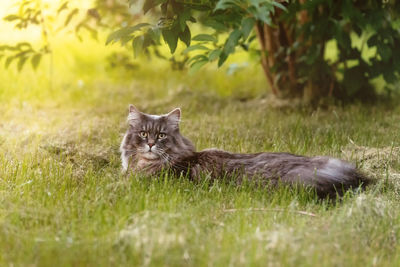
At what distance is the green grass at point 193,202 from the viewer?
101 inches

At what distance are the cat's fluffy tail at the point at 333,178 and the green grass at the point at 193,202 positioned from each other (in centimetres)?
9

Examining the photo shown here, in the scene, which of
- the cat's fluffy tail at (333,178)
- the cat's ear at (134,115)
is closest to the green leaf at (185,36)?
the cat's ear at (134,115)

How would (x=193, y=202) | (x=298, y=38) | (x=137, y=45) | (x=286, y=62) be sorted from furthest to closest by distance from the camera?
(x=286, y=62), (x=298, y=38), (x=137, y=45), (x=193, y=202)

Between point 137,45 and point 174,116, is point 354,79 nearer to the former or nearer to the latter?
point 174,116

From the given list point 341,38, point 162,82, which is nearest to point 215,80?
point 162,82

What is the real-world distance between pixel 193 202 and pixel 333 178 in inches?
37.9

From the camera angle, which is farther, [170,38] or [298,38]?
[298,38]

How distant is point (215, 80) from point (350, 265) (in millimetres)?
5971

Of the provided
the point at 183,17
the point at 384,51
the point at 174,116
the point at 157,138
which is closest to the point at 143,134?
the point at 157,138

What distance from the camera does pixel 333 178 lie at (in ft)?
11.5

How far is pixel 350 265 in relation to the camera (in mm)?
2535

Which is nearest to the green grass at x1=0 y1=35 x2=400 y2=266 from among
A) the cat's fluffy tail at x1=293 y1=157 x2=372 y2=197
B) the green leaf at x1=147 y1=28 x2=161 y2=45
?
the cat's fluffy tail at x1=293 y1=157 x2=372 y2=197

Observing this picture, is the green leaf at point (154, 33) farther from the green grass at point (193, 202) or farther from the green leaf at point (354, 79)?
the green leaf at point (354, 79)

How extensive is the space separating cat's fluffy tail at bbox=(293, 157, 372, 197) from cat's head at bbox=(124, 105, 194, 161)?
0.99 meters
